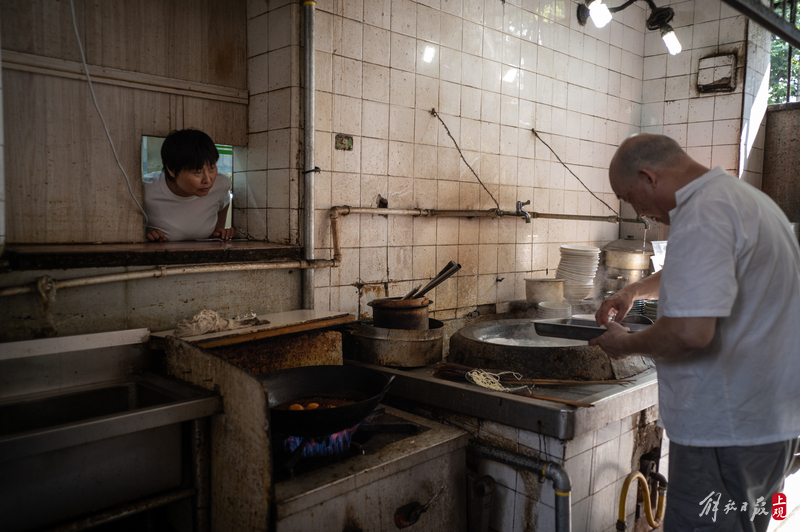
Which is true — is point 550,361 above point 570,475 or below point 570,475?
above

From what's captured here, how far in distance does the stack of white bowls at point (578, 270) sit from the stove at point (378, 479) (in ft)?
6.84

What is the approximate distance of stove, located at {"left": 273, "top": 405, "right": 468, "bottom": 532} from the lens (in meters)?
1.71

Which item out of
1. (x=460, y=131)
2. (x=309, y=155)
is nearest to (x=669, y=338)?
(x=309, y=155)

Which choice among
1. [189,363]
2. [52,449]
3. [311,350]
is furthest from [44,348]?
[311,350]

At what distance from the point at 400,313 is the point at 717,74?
3.91 metres

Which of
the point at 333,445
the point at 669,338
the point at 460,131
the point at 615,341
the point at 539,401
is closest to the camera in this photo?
the point at 669,338

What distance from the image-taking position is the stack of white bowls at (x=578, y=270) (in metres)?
3.93

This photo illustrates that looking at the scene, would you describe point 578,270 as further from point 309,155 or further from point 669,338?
point 669,338

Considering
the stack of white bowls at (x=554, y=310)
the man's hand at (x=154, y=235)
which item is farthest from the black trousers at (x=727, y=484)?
the man's hand at (x=154, y=235)

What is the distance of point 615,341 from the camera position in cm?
183

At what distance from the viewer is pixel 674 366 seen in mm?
1719

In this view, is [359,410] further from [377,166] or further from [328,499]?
[377,166]

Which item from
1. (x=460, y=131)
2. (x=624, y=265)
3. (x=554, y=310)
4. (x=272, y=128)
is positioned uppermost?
(x=460, y=131)

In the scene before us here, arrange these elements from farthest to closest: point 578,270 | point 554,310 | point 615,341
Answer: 1. point 578,270
2. point 554,310
3. point 615,341
